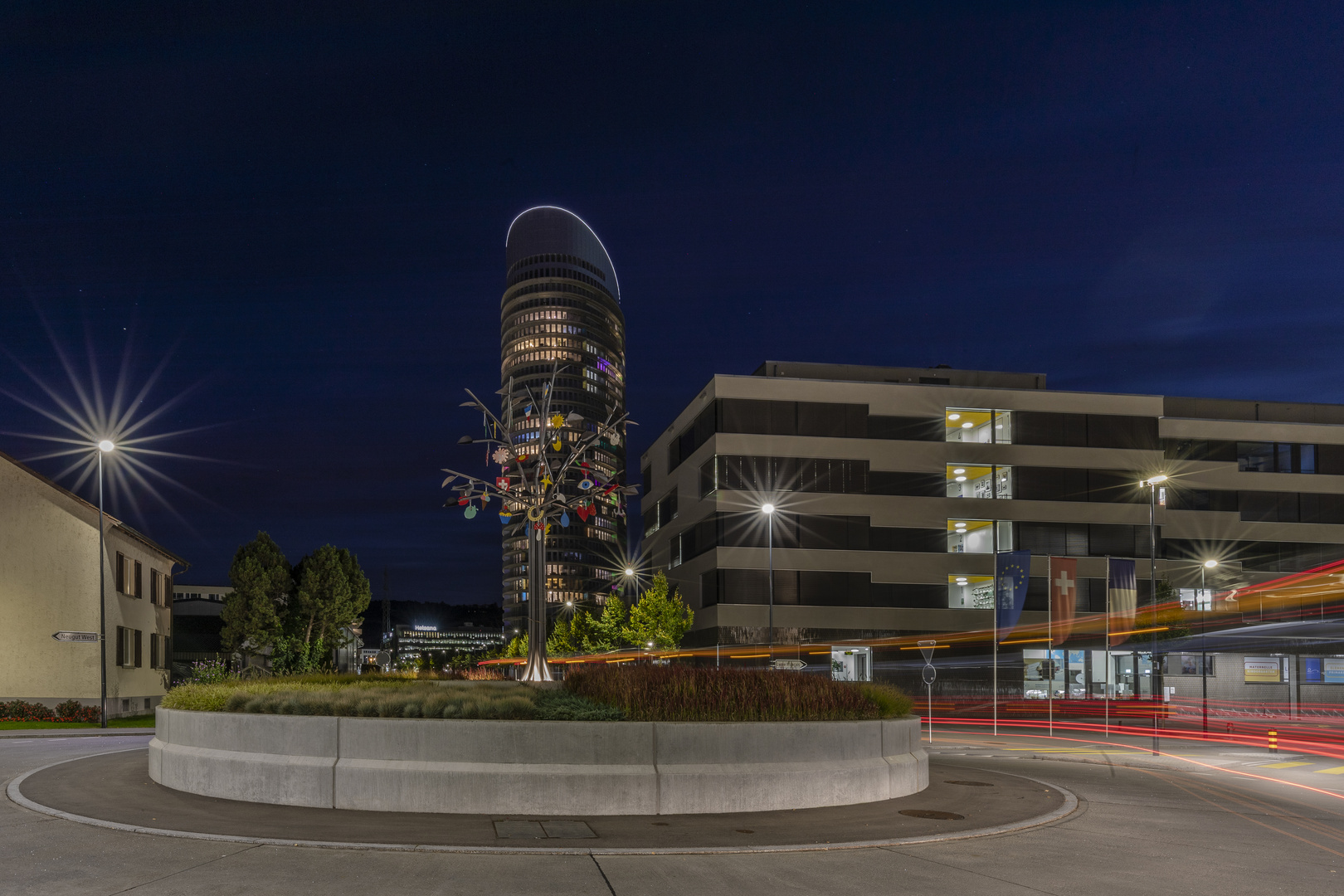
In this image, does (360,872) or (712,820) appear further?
(712,820)

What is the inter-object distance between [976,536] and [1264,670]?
724 inches

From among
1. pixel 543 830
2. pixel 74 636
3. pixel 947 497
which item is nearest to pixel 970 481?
pixel 947 497

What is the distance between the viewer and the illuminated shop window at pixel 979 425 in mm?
65438

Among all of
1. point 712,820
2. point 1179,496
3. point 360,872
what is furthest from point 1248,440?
point 360,872

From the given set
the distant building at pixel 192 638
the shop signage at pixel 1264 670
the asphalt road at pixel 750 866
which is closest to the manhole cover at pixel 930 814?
the asphalt road at pixel 750 866

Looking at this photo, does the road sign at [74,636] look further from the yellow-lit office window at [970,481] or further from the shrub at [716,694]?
the yellow-lit office window at [970,481]

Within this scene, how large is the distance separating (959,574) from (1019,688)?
24.3 ft

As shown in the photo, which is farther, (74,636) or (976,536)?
(976,536)

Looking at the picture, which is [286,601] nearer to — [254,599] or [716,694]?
[254,599]

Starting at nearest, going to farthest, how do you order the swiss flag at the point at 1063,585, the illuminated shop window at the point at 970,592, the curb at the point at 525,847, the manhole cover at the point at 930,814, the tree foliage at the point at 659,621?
the curb at the point at 525,847
the manhole cover at the point at 930,814
the swiss flag at the point at 1063,585
the tree foliage at the point at 659,621
the illuminated shop window at the point at 970,592

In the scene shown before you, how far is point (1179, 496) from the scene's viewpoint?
67812 millimetres

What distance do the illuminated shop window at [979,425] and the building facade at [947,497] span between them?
0.40ft

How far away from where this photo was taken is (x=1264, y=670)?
6244cm

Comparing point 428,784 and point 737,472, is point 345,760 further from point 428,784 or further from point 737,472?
point 737,472
